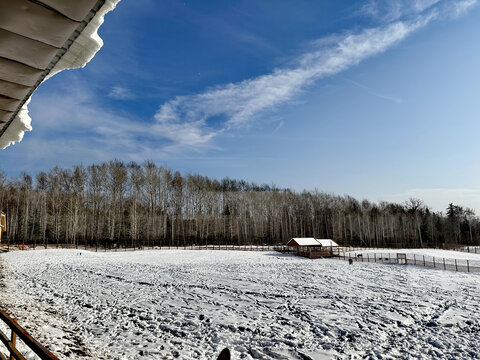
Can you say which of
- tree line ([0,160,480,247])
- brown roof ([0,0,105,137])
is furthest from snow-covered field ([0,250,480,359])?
tree line ([0,160,480,247])

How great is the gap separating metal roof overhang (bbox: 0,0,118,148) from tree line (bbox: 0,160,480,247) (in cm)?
6011

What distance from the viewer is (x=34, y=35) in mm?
1587

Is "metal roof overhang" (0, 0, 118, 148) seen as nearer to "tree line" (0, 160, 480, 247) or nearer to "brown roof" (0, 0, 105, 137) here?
"brown roof" (0, 0, 105, 137)

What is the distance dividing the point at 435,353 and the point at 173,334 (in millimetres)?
8780

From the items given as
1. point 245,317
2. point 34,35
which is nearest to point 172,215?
point 245,317

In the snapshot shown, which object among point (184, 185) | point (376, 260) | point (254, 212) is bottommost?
point (376, 260)

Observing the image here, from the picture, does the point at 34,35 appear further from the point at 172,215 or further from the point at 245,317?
the point at 172,215

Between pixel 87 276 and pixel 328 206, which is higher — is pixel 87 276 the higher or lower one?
the lower one

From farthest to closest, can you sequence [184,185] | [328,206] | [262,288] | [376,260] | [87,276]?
[328,206], [184,185], [376,260], [87,276], [262,288]

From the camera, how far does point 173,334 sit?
10328 mm

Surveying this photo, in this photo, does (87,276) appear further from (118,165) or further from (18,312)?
(118,165)

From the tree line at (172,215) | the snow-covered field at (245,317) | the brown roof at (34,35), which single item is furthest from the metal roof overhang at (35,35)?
the tree line at (172,215)

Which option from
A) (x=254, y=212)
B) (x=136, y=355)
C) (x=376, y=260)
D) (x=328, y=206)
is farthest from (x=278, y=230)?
(x=136, y=355)

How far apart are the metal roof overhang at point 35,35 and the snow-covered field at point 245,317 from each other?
897 centimetres
